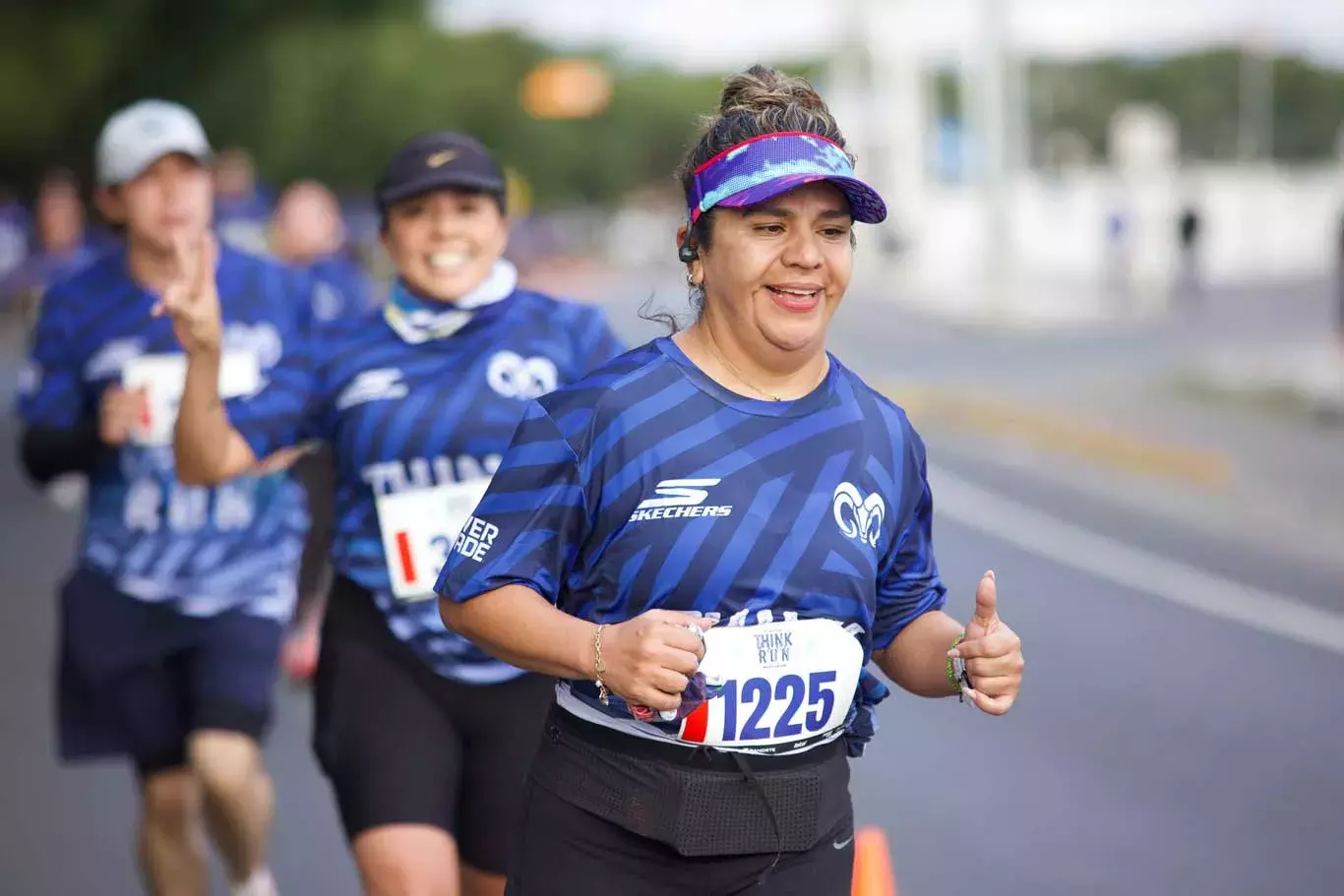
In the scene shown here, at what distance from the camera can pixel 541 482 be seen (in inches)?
133

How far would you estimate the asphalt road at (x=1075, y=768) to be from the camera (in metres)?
6.72

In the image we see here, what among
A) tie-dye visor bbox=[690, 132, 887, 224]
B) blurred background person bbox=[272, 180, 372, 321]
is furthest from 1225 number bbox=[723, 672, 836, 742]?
blurred background person bbox=[272, 180, 372, 321]

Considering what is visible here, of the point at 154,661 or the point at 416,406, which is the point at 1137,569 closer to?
the point at 154,661

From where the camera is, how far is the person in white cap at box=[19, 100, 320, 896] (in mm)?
5801

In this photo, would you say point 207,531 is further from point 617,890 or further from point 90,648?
point 617,890

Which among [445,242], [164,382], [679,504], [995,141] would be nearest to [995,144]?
[995,141]

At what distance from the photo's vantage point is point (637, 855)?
135 inches

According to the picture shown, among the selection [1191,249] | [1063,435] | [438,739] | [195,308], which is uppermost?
[195,308]

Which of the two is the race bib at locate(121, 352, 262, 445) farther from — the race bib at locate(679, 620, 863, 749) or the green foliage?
the race bib at locate(679, 620, 863, 749)

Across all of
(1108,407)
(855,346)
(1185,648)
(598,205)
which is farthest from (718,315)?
(598,205)

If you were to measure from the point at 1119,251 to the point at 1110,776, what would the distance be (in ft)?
117

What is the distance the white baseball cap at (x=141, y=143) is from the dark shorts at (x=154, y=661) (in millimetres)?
1152

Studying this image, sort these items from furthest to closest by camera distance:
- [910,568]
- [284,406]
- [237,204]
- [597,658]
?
[237,204]
[284,406]
[910,568]
[597,658]

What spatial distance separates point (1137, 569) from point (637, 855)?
354 inches
